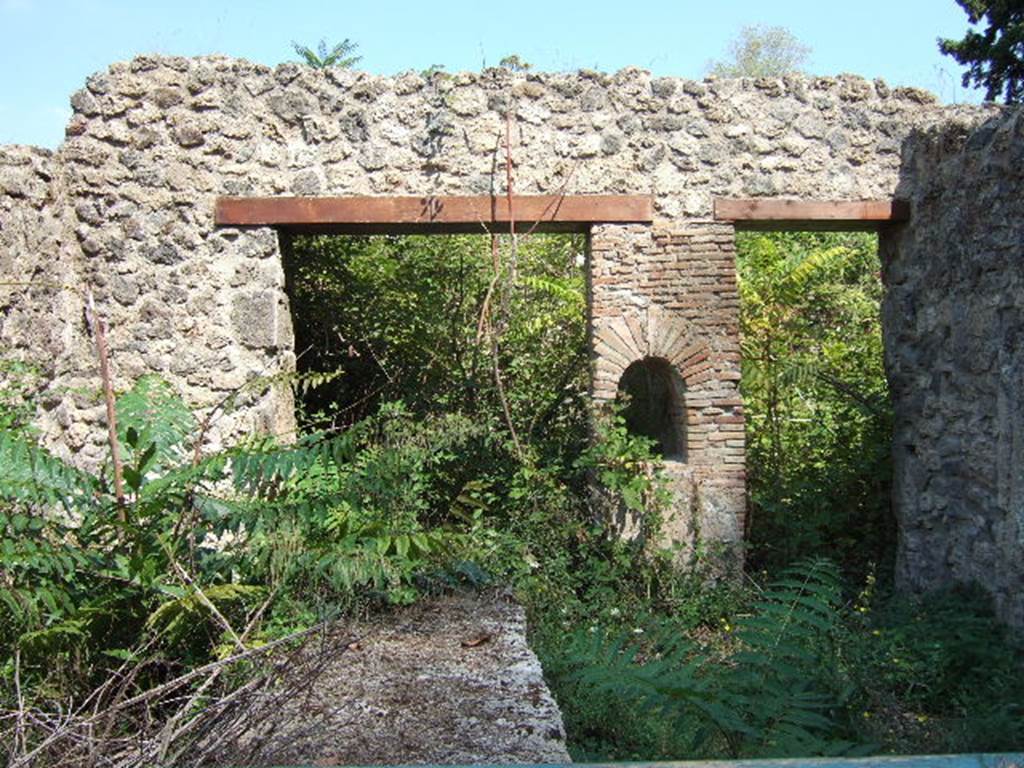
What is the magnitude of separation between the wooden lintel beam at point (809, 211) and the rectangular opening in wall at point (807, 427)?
38.1 inches

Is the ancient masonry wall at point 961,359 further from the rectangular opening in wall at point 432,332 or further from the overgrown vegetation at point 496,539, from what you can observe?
the rectangular opening in wall at point 432,332

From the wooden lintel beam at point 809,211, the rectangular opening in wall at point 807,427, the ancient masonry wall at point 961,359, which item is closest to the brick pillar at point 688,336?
the wooden lintel beam at point 809,211

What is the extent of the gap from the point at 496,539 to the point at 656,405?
184 cm

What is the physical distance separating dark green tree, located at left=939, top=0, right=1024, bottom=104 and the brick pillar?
24.9ft

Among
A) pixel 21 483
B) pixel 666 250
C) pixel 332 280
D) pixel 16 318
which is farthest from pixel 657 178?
pixel 21 483

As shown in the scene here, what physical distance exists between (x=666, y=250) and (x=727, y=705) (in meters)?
4.52

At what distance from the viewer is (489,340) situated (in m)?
8.85

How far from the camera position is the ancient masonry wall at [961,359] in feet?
20.1

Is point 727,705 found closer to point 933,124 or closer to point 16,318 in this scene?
point 16,318

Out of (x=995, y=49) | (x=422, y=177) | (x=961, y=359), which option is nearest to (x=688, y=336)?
(x=961, y=359)

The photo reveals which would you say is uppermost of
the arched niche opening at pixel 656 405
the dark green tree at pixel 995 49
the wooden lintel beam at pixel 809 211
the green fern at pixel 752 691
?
the dark green tree at pixel 995 49

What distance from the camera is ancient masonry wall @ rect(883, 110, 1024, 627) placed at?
241 inches

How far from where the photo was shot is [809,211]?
24.8 ft

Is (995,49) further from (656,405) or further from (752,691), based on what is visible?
(752,691)
